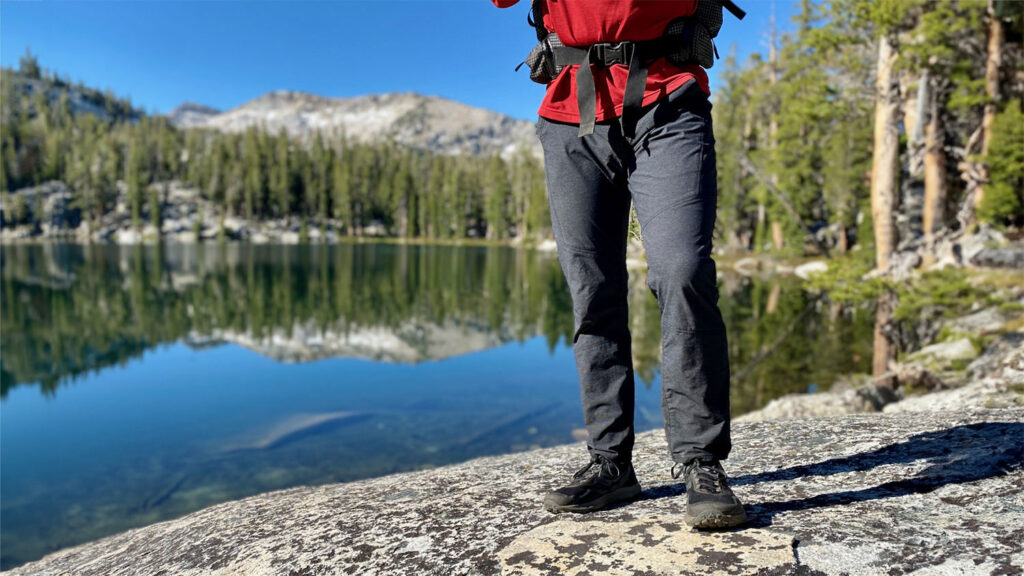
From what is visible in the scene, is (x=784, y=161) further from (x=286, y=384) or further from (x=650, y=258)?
(x=650, y=258)

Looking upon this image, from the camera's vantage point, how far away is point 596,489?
2.63m

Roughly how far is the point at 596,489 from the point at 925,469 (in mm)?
1448

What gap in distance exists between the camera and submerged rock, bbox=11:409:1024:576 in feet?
6.77

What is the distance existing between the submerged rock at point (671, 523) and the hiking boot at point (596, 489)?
0.06 m

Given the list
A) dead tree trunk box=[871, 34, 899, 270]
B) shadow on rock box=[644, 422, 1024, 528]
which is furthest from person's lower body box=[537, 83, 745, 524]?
dead tree trunk box=[871, 34, 899, 270]

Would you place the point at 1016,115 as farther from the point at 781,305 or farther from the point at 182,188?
the point at 182,188

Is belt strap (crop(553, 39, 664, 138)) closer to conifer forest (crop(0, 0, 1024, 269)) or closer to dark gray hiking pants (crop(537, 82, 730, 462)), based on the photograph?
dark gray hiking pants (crop(537, 82, 730, 462))

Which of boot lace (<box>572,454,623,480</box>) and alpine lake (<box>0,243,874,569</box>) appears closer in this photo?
boot lace (<box>572,454,623,480</box>)

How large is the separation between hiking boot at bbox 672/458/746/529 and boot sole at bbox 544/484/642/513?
0.32m

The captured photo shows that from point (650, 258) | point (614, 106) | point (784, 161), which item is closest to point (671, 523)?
point (650, 258)

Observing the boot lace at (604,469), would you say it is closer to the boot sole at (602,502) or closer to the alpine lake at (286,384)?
the boot sole at (602,502)

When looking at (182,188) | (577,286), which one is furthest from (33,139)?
(577,286)

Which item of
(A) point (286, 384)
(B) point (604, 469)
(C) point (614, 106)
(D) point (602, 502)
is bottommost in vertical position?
(A) point (286, 384)

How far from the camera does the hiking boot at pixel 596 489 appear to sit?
102 inches
